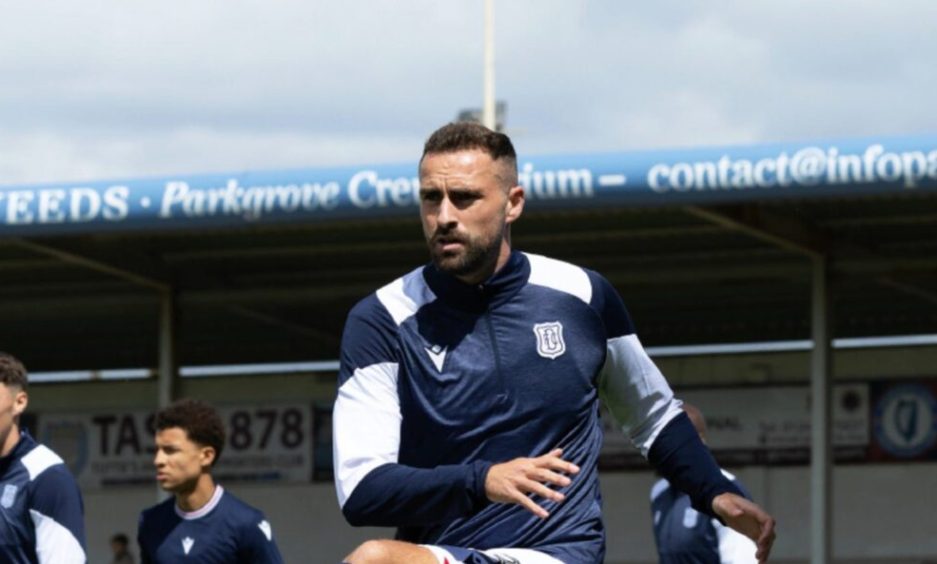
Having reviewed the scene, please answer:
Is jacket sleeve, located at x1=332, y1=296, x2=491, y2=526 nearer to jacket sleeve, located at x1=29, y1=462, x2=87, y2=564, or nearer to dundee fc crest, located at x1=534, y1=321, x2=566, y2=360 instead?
dundee fc crest, located at x1=534, y1=321, x2=566, y2=360

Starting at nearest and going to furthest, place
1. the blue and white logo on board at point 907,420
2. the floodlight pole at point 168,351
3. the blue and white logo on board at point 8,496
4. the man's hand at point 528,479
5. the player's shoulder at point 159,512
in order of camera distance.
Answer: the man's hand at point 528,479
the blue and white logo on board at point 8,496
the player's shoulder at point 159,512
the floodlight pole at point 168,351
the blue and white logo on board at point 907,420

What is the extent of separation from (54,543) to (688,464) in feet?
12.9

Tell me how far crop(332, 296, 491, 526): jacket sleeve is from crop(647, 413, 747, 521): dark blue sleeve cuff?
2.46 ft

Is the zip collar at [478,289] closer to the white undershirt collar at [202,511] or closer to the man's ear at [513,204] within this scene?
the man's ear at [513,204]

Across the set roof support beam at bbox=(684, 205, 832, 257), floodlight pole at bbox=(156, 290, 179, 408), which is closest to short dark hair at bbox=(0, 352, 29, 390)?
roof support beam at bbox=(684, 205, 832, 257)

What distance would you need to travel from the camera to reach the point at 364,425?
5.37 m

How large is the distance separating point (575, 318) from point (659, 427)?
0.42 m

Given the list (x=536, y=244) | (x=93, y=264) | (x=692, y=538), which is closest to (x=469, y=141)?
(x=692, y=538)

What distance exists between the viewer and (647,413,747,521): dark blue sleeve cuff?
5.62 metres

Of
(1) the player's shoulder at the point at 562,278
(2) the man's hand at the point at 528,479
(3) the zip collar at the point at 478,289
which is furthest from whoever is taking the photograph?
(1) the player's shoulder at the point at 562,278

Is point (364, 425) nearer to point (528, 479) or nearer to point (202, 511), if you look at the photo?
point (528, 479)

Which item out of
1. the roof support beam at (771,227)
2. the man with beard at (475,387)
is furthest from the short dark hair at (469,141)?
the roof support beam at (771,227)

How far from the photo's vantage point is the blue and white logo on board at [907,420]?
20.3 m

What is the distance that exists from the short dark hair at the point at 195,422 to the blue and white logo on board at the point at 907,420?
35.6 ft
